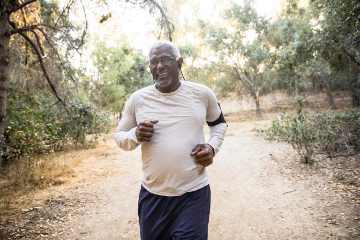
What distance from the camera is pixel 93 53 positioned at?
2050 cm

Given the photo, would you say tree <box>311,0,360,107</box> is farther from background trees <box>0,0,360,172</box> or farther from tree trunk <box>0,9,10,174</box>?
tree trunk <box>0,9,10,174</box>

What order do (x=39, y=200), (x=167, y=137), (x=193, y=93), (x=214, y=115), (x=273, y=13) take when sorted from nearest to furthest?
(x=167, y=137), (x=193, y=93), (x=214, y=115), (x=39, y=200), (x=273, y=13)

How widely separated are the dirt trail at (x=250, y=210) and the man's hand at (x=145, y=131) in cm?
225

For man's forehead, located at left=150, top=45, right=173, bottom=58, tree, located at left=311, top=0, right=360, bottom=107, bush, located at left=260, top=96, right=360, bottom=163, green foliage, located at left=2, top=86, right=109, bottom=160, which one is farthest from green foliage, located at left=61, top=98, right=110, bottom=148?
tree, located at left=311, top=0, right=360, bottom=107

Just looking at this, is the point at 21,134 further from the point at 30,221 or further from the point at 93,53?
the point at 93,53

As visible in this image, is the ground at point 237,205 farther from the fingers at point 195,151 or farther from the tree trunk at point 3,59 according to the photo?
the fingers at point 195,151

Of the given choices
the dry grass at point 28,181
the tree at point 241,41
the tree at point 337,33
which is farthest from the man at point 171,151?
the tree at point 241,41

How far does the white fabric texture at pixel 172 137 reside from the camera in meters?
1.74

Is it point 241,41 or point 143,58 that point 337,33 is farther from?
point 143,58

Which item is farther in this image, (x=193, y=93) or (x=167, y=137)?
(x=193, y=93)

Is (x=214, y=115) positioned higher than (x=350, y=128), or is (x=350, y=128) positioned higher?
(x=214, y=115)

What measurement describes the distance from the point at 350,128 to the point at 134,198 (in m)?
5.64

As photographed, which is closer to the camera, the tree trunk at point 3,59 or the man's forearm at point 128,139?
the man's forearm at point 128,139

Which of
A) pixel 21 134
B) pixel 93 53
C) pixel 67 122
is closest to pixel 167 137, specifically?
pixel 21 134
